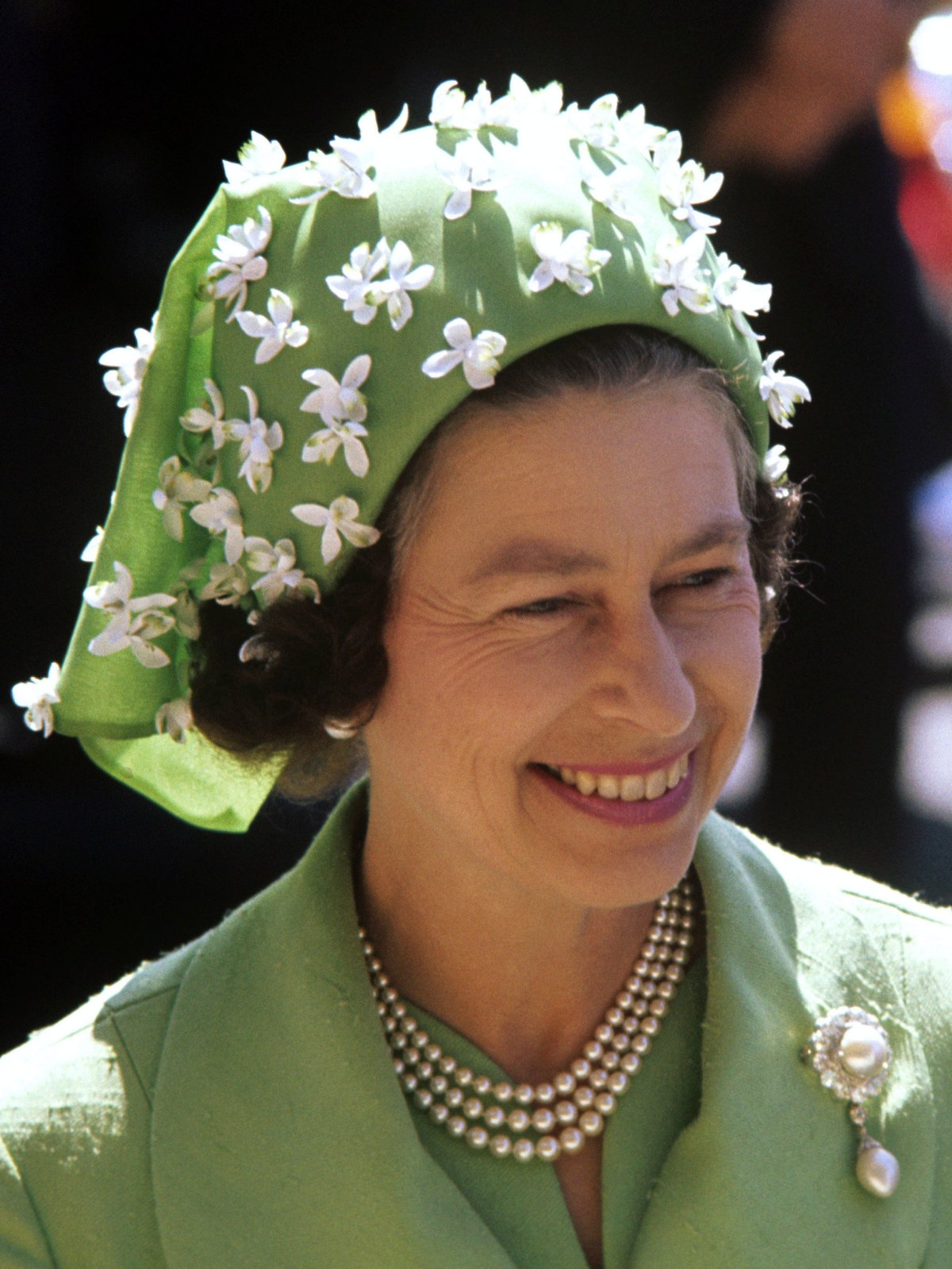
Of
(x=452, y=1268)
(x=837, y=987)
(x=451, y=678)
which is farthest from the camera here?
(x=837, y=987)

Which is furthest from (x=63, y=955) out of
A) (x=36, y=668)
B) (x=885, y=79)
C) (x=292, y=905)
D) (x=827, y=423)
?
(x=885, y=79)

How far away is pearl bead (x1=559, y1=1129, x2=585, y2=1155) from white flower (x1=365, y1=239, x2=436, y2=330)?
0.91 meters

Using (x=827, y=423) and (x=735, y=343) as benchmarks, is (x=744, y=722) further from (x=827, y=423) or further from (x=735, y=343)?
(x=827, y=423)

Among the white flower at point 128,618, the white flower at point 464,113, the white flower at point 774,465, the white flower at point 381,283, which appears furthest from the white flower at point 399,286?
the white flower at point 774,465

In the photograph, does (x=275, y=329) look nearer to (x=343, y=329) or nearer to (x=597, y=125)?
(x=343, y=329)

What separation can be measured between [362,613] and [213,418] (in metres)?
0.28

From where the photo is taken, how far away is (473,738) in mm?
1854

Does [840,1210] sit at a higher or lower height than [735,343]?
lower

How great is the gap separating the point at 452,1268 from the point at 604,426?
0.89 meters

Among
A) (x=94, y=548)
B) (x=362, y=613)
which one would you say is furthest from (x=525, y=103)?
(x=94, y=548)

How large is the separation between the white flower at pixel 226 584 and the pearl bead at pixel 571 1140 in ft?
2.36

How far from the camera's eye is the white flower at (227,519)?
6.42ft

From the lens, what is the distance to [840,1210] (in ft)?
6.08

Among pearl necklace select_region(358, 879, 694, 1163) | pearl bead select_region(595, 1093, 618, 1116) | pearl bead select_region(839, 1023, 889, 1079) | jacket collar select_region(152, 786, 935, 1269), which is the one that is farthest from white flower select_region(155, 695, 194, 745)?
pearl bead select_region(839, 1023, 889, 1079)
